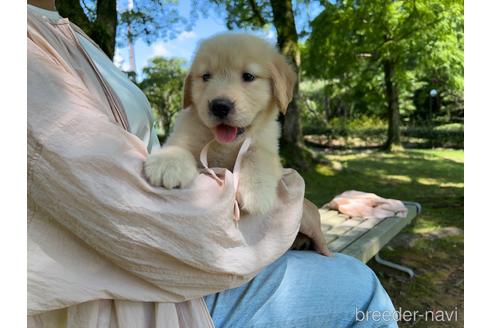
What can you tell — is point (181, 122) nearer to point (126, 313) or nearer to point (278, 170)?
point (278, 170)

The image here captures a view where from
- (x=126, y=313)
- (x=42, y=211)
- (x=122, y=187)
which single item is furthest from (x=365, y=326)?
(x=42, y=211)

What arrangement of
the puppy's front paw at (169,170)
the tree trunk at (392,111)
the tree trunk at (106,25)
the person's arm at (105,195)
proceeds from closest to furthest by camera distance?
the person's arm at (105,195) → the puppy's front paw at (169,170) → the tree trunk at (106,25) → the tree trunk at (392,111)

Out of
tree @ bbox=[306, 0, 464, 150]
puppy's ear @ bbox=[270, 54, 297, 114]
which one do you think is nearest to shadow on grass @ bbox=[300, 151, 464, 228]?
tree @ bbox=[306, 0, 464, 150]

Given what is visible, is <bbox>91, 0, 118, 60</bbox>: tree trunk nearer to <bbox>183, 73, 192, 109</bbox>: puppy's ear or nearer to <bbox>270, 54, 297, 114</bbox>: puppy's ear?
<bbox>183, 73, 192, 109</bbox>: puppy's ear

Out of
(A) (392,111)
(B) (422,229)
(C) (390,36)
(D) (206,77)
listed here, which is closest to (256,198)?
(D) (206,77)

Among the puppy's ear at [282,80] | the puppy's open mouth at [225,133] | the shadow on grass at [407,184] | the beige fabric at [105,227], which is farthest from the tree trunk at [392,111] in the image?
the beige fabric at [105,227]

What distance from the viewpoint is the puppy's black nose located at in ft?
6.03

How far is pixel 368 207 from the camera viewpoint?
4.42 m

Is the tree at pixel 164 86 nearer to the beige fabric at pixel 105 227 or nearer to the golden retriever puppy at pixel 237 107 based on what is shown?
the golden retriever puppy at pixel 237 107

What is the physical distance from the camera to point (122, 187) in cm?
132

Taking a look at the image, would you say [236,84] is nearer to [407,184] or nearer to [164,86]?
[407,184]

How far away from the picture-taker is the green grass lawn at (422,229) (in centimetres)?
414

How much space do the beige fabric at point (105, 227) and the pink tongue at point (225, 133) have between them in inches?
17.2

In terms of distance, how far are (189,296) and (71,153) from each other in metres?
0.60
